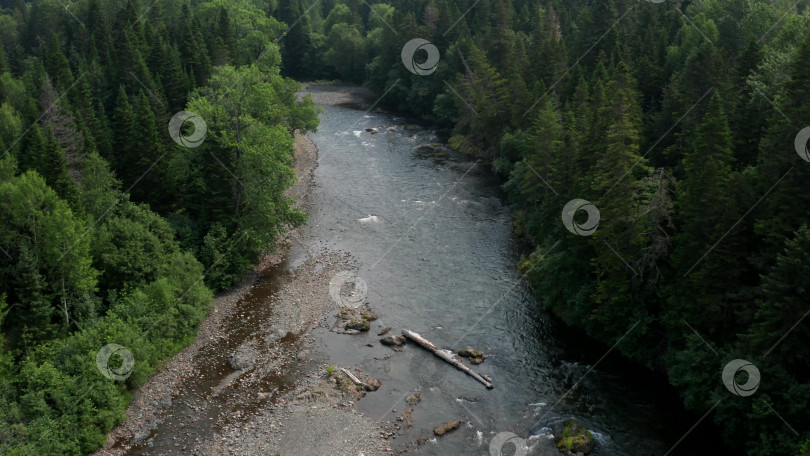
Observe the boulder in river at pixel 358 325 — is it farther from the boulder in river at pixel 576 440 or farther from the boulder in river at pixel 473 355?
the boulder in river at pixel 576 440

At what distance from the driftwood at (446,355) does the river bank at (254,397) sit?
19.9 ft

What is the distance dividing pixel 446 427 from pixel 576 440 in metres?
6.75

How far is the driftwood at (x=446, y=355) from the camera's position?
36469mm

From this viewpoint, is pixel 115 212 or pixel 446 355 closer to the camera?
pixel 446 355

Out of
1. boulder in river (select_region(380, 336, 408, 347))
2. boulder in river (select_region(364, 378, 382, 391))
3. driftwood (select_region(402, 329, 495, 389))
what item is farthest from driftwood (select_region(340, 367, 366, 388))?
driftwood (select_region(402, 329, 495, 389))

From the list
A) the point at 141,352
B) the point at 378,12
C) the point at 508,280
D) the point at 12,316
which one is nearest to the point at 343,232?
the point at 508,280

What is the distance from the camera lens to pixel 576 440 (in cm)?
3130

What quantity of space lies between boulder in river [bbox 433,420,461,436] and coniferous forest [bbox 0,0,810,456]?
38.3ft

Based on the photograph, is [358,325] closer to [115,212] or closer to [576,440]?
[576,440]

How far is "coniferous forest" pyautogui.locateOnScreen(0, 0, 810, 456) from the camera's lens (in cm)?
3027

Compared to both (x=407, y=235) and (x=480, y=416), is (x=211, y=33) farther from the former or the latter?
(x=480, y=416)

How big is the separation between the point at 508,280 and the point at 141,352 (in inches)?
1051

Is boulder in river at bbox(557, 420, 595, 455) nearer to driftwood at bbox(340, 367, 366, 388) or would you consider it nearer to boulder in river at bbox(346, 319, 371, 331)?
driftwood at bbox(340, 367, 366, 388)

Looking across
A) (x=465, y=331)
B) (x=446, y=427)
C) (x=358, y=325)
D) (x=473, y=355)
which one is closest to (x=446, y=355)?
(x=473, y=355)
